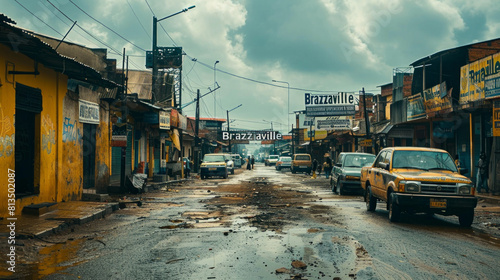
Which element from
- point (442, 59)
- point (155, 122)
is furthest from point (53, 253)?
point (442, 59)

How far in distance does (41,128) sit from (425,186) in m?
10.0

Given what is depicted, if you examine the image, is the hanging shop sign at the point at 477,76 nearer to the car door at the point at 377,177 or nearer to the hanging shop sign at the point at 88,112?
the car door at the point at 377,177

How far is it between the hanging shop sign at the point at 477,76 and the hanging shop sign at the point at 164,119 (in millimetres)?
16292

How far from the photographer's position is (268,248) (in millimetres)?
7348

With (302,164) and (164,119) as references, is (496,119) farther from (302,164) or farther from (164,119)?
(302,164)

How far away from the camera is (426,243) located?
8016 mm

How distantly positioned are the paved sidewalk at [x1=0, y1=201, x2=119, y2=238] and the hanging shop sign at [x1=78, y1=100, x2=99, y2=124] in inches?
167

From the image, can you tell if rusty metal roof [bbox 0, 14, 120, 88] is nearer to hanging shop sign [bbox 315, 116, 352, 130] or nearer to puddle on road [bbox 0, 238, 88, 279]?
puddle on road [bbox 0, 238, 88, 279]

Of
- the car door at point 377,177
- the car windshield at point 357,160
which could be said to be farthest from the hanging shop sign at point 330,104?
the car door at point 377,177

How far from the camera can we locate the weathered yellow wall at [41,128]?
10.8 metres

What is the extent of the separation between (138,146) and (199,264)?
23632 millimetres

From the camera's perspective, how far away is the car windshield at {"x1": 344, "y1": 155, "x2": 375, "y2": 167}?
20.0 m

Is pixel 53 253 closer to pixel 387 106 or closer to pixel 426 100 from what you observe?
pixel 426 100

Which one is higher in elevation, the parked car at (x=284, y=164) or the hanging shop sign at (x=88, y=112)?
the hanging shop sign at (x=88, y=112)
